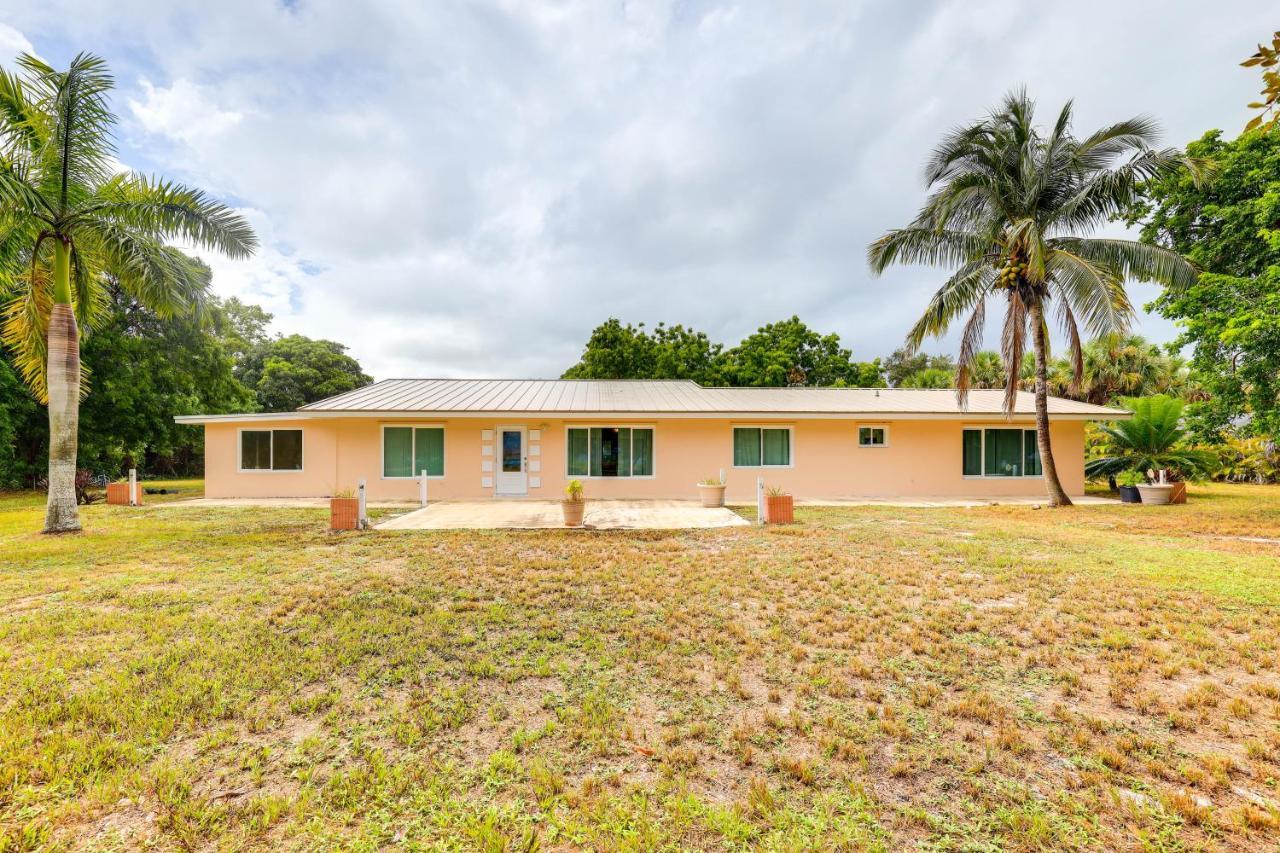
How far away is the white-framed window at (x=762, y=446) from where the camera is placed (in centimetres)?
1480

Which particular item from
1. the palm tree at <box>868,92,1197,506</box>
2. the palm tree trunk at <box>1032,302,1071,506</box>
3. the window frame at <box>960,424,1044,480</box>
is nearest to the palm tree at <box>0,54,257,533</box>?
the palm tree at <box>868,92,1197,506</box>

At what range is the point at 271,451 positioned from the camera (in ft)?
48.4

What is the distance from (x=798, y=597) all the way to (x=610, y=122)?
42.8ft

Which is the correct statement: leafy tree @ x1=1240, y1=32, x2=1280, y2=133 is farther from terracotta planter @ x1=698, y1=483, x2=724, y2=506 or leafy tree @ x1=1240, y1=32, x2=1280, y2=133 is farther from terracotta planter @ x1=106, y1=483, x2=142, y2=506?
terracotta planter @ x1=106, y1=483, x2=142, y2=506

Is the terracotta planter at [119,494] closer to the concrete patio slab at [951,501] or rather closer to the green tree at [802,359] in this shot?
the concrete patio slab at [951,501]

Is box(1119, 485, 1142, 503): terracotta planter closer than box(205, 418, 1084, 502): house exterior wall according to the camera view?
Yes

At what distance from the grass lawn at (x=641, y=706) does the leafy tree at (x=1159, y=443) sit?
9.93 m

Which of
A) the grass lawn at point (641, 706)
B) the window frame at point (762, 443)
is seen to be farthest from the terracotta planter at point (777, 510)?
the window frame at point (762, 443)

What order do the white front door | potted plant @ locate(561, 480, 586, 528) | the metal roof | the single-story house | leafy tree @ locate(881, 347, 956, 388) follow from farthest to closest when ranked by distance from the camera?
leafy tree @ locate(881, 347, 956, 388)
the white front door
the single-story house
the metal roof
potted plant @ locate(561, 480, 586, 528)

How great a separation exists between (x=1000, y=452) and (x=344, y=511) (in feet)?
55.9

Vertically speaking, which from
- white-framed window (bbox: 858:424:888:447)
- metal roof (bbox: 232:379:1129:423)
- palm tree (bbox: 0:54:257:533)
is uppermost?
palm tree (bbox: 0:54:257:533)

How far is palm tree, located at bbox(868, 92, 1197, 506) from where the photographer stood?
436 inches

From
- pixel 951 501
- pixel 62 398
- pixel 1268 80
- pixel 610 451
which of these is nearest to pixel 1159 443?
pixel 951 501

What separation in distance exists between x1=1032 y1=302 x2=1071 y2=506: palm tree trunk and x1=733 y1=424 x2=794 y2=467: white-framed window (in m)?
5.95
